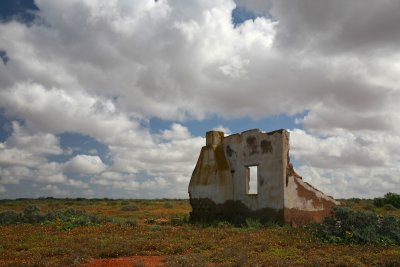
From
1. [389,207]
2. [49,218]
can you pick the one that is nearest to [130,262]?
[49,218]

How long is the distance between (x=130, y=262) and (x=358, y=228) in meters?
7.75

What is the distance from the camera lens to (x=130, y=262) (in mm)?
10938

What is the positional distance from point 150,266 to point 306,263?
373cm

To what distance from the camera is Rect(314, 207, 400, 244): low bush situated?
14.0 meters

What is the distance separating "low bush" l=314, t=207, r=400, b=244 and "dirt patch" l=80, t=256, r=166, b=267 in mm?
6010

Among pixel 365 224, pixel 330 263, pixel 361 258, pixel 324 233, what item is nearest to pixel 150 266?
pixel 330 263

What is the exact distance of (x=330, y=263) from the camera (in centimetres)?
1066

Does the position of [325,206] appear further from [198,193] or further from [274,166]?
[198,193]

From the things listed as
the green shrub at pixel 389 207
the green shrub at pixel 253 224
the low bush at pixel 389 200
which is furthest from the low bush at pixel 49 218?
the low bush at pixel 389 200

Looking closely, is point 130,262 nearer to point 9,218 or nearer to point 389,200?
point 9,218

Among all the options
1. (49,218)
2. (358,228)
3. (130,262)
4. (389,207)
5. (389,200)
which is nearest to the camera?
(130,262)

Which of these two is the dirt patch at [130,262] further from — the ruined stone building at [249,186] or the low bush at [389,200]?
the low bush at [389,200]

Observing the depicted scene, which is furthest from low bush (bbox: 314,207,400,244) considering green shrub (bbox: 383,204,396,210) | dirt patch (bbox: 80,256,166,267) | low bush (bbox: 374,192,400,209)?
low bush (bbox: 374,192,400,209)

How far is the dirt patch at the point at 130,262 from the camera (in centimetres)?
1047
